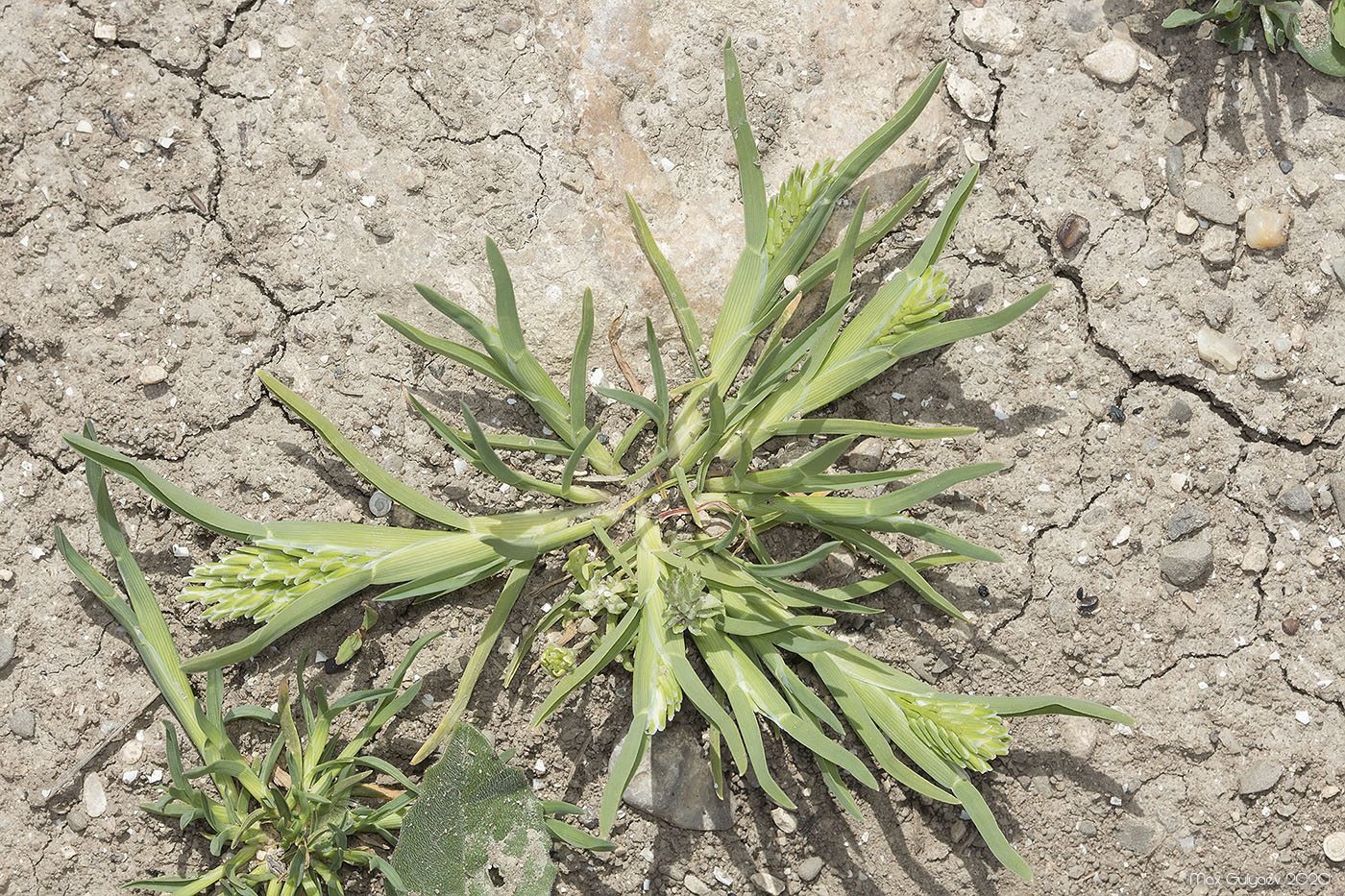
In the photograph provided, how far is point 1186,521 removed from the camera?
2.56 metres

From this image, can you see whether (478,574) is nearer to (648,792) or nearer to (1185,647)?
(648,792)

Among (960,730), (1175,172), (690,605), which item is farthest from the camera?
(1175,172)

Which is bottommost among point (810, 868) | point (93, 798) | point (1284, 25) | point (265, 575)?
point (93, 798)

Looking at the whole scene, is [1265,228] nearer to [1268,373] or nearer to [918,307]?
[1268,373]

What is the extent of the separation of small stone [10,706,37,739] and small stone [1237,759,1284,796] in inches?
114

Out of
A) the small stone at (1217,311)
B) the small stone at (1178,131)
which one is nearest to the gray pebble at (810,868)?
the small stone at (1217,311)

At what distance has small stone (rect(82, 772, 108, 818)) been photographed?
243 centimetres

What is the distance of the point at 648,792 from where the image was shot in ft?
8.15

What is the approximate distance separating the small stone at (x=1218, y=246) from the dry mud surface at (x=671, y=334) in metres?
0.02

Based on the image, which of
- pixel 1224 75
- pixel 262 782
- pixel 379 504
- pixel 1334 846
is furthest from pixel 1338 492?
pixel 262 782

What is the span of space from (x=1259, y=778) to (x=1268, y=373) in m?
1.00

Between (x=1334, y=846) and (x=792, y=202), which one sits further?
(x=1334, y=846)

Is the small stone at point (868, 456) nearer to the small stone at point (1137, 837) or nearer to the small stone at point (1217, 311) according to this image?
the small stone at point (1217, 311)

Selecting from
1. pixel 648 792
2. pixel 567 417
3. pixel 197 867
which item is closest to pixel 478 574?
pixel 567 417
